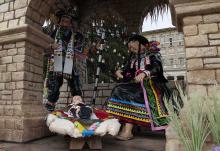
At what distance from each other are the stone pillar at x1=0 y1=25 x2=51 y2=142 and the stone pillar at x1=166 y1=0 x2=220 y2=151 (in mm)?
2638

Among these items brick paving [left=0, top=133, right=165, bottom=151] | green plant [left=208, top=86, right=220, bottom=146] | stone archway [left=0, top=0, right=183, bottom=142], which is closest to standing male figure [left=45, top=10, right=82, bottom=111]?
stone archway [left=0, top=0, right=183, bottom=142]

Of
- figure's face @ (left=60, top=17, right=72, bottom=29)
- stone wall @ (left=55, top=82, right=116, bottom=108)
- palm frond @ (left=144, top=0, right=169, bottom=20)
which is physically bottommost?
stone wall @ (left=55, top=82, right=116, bottom=108)

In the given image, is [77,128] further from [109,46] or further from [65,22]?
[109,46]

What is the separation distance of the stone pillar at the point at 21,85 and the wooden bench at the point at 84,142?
1.11 metres

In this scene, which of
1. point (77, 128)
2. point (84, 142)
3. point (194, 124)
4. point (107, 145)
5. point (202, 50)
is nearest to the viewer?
point (194, 124)

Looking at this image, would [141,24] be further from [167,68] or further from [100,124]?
[167,68]

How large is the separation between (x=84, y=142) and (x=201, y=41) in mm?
1992

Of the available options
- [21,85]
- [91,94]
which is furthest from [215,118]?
[91,94]

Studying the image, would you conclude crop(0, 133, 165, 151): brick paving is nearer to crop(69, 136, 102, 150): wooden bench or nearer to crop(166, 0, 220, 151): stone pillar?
crop(69, 136, 102, 150): wooden bench

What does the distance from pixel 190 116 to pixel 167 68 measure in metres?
32.5

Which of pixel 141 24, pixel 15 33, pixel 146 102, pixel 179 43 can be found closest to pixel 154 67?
pixel 146 102

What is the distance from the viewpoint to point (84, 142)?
312cm

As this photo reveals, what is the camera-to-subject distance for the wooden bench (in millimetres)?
3088

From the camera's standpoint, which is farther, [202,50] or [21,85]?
[21,85]
